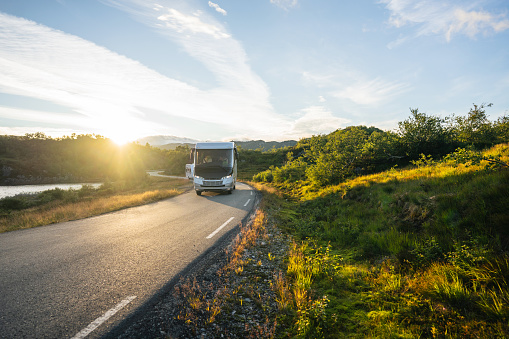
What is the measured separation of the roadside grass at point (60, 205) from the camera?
8861 millimetres

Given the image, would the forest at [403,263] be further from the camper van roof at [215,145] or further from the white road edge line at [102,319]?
the camper van roof at [215,145]

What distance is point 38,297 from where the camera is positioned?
10.0 ft

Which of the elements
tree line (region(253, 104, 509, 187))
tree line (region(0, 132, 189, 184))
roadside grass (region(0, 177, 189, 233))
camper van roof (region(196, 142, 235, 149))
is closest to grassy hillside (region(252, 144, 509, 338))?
tree line (region(253, 104, 509, 187))

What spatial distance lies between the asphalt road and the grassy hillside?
236 cm

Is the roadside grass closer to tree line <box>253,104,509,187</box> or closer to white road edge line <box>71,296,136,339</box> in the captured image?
white road edge line <box>71,296,136,339</box>

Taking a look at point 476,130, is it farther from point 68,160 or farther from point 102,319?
point 68,160

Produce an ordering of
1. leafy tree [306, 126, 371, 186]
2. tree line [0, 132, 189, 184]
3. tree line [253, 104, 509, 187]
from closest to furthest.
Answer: tree line [253, 104, 509, 187] < leafy tree [306, 126, 371, 186] < tree line [0, 132, 189, 184]

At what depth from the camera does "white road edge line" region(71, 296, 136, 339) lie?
2.36 m

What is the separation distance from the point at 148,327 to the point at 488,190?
655cm

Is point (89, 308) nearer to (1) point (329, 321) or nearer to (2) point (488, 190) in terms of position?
(1) point (329, 321)

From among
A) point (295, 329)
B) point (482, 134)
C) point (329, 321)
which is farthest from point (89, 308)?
point (482, 134)

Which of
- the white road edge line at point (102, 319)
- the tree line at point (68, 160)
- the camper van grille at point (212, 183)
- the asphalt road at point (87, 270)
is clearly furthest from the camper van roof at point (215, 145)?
the tree line at point (68, 160)

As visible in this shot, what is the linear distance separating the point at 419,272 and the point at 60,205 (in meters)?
26.2

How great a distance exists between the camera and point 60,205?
746 inches
